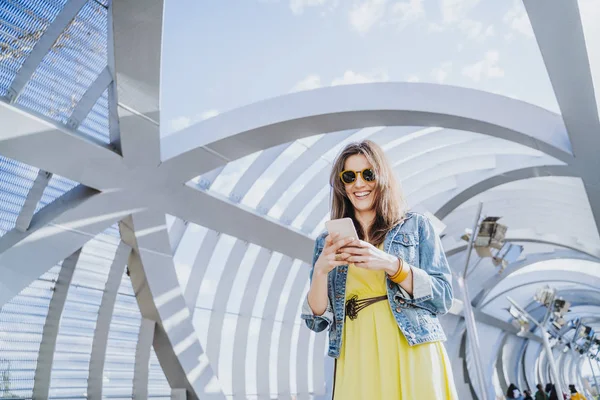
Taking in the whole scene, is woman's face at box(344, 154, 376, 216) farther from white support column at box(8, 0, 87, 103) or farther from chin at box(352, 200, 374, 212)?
white support column at box(8, 0, 87, 103)

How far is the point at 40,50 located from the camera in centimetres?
801

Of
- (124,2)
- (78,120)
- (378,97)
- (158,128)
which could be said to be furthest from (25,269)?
(378,97)

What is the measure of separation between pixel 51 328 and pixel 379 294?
10048 mm

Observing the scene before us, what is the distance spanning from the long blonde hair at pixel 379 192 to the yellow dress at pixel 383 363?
0.75 feet

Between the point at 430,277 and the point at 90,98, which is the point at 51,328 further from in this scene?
the point at 430,277

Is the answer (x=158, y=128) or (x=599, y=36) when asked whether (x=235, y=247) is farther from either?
(x=599, y=36)

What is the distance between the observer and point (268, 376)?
65.4 ft

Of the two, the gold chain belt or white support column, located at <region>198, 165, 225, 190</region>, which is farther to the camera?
white support column, located at <region>198, 165, 225, 190</region>

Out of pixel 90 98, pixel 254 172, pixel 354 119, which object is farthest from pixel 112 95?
pixel 254 172

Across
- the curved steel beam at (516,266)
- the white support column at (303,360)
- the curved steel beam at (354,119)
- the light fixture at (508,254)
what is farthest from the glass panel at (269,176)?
the curved steel beam at (516,266)

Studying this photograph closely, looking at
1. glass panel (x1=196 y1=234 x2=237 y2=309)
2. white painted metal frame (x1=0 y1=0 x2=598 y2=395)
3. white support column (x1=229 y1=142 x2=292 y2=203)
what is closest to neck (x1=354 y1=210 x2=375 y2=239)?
white painted metal frame (x1=0 y1=0 x2=598 y2=395)

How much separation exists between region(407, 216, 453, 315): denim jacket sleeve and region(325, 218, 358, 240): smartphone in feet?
0.97

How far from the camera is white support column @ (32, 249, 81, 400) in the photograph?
9.95m

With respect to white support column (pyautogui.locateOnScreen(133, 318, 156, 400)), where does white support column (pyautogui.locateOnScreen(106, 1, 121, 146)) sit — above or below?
above
